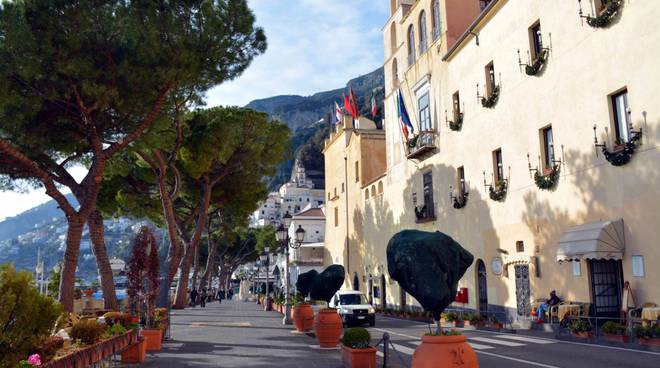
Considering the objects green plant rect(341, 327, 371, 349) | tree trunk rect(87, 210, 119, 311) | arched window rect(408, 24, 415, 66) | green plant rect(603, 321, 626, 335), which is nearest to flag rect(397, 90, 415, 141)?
arched window rect(408, 24, 415, 66)

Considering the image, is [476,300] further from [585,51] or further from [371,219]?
[371,219]

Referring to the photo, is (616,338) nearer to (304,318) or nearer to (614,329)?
(614,329)

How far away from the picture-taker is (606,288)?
17.0 metres

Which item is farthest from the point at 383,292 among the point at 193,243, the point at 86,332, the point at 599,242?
the point at 86,332

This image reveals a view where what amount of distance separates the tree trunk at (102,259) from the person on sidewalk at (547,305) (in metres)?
15.9

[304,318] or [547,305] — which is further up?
[547,305]

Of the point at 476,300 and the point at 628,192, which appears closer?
the point at 628,192

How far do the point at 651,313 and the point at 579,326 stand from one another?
7.22 ft

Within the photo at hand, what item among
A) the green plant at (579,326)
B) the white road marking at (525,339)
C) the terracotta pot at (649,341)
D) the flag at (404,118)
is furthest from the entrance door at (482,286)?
the terracotta pot at (649,341)

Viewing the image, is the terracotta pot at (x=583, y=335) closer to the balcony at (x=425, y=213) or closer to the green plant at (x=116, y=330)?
the green plant at (x=116, y=330)

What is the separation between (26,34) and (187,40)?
4.80 m

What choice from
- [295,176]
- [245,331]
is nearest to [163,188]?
[245,331]

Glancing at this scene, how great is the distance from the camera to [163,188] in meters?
25.7

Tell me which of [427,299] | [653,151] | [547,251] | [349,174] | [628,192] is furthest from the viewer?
[349,174]
